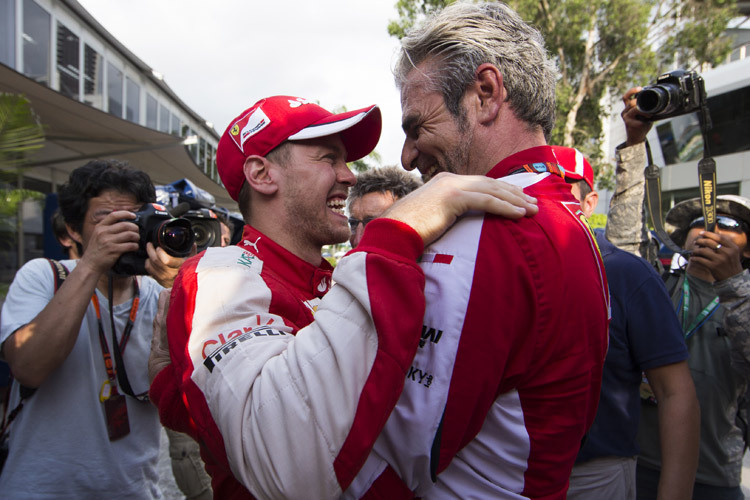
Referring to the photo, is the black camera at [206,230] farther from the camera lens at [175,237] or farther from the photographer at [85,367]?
the camera lens at [175,237]

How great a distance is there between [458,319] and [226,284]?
1.80 ft

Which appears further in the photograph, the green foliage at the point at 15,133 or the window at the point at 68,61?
the window at the point at 68,61

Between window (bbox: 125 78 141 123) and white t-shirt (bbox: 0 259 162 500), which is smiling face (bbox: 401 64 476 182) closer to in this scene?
white t-shirt (bbox: 0 259 162 500)

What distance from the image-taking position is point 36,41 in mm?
9336

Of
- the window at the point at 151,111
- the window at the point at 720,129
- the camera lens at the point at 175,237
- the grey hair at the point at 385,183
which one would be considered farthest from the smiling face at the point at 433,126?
the window at the point at 720,129

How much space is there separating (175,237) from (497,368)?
1715mm

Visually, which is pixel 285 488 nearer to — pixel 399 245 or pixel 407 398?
pixel 407 398

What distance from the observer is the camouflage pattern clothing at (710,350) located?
2285mm

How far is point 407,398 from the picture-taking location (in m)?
0.92

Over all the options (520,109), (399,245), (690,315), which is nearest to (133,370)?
(399,245)

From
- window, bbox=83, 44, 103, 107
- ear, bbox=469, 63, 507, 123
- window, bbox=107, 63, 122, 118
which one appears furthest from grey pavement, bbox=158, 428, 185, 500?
window, bbox=107, 63, 122, 118

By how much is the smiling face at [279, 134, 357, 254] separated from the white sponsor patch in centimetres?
11

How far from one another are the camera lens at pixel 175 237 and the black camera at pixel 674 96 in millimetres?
2169

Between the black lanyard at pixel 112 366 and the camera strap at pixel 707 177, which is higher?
the camera strap at pixel 707 177
